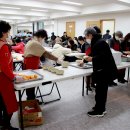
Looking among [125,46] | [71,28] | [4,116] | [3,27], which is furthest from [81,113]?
[71,28]

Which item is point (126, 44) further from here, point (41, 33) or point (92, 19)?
point (92, 19)

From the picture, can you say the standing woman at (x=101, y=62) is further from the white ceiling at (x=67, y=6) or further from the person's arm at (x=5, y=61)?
the white ceiling at (x=67, y=6)

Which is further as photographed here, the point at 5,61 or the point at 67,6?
the point at 67,6

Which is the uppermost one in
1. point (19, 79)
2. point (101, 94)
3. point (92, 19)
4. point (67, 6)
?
point (67, 6)

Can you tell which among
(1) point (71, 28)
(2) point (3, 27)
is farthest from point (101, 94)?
(1) point (71, 28)

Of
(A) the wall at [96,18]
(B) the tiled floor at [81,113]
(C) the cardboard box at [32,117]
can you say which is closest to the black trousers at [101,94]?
(B) the tiled floor at [81,113]

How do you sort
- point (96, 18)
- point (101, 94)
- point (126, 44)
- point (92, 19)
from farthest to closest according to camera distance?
point (92, 19)
point (96, 18)
point (126, 44)
point (101, 94)

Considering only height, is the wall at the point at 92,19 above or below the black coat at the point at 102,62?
above

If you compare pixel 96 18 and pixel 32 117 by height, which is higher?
pixel 96 18

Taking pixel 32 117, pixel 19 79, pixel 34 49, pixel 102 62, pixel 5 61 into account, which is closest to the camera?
pixel 5 61

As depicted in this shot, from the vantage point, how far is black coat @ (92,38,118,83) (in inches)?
100

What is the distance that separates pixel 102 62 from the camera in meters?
2.59

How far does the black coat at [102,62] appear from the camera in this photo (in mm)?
2549

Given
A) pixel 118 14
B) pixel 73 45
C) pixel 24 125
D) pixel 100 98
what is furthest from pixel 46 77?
pixel 118 14
